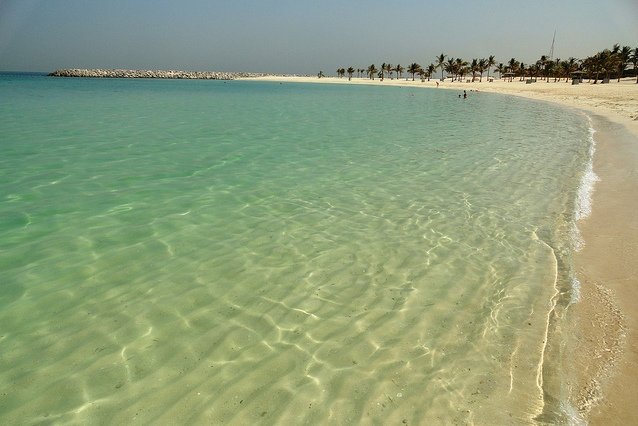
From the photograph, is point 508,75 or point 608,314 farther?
point 508,75

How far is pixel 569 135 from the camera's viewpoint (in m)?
17.7

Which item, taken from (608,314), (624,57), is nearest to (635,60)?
(624,57)

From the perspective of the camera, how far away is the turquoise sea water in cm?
318

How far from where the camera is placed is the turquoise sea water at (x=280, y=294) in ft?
10.4

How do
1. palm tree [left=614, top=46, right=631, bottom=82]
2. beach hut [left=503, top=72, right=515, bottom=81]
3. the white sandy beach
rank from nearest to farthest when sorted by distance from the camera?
Answer: the white sandy beach, palm tree [left=614, top=46, right=631, bottom=82], beach hut [left=503, top=72, right=515, bottom=81]

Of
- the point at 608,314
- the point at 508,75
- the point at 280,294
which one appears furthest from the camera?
the point at 508,75

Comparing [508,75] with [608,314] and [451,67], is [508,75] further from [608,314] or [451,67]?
[608,314]

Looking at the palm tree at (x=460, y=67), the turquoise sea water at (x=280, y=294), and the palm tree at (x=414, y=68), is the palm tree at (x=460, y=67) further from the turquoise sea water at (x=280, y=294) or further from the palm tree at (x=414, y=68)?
the turquoise sea water at (x=280, y=294)

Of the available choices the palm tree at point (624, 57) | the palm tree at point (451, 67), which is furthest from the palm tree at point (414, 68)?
the palm tree at point (624, 57)

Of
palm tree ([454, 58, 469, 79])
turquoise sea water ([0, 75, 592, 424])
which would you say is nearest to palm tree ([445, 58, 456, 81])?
palm tree ([454, 58, 469, 79])

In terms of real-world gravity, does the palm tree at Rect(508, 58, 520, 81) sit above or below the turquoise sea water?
above

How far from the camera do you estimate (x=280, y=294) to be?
4.68 metres

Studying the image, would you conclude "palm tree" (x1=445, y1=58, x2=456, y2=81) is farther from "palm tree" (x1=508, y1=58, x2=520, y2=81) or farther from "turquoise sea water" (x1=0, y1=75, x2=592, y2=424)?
"turquoise sea water" (x1=0, y1=75, x2=592, y2=424)

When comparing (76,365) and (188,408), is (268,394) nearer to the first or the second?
(188,408)
